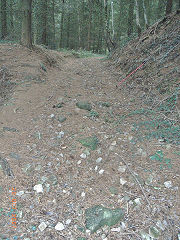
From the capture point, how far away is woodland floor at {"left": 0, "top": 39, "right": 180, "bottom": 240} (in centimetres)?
194

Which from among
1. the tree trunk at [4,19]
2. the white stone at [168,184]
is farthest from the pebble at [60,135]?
the tree trunk at [4,19]

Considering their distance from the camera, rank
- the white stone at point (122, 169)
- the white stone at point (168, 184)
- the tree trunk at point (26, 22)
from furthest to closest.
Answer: the tree trunk at point (26, 22) < the white stone at point (122, 169) < the white stone at point (168, 184)

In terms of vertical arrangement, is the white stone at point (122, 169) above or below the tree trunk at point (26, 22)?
below

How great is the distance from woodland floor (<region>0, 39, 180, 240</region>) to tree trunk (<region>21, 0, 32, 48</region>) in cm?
360

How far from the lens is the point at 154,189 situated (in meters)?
2.29

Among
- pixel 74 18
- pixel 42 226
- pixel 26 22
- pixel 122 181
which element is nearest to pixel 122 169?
pixel 122 181

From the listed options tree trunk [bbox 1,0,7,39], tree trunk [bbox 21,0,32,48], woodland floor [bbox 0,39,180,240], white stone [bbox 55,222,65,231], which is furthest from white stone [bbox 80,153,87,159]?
tree trunk [bbox 1,0,7,39]

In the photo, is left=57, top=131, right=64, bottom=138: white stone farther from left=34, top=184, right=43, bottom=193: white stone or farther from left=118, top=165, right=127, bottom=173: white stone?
left=118, top=165, right=127, bottom=173: white stone

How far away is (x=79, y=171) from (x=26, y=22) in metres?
6.36

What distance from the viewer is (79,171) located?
2.65 metres

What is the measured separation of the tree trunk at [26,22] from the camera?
6.44 metres

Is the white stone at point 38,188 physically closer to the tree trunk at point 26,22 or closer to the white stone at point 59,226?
the white stone at point 59,226

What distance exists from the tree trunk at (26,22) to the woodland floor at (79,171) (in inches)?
142

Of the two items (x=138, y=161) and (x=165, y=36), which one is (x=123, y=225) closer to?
(x=138, y=161)
